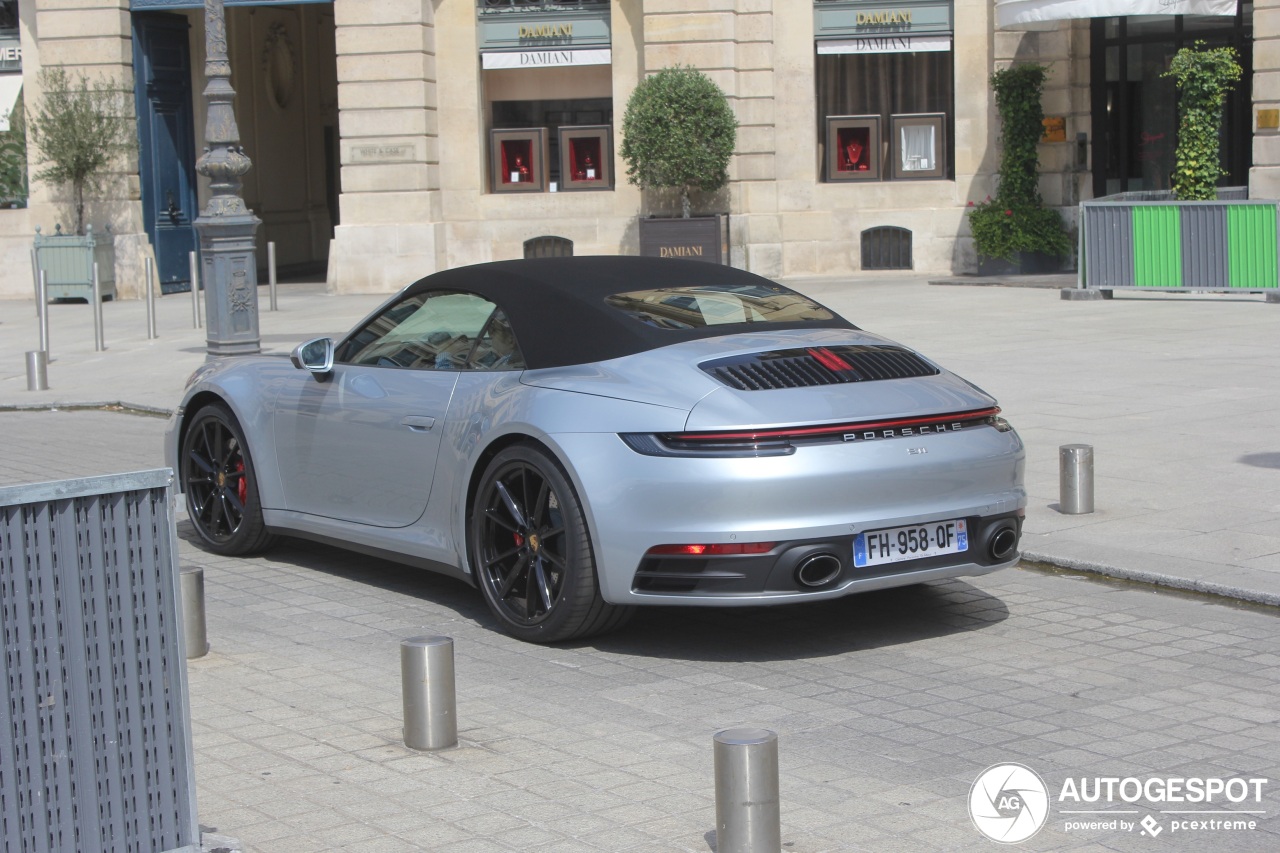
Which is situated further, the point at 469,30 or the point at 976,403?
the point at 469,30

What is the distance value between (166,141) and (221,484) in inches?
795

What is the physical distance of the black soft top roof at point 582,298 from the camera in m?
6.62

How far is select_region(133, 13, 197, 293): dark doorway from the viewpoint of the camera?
2675cm

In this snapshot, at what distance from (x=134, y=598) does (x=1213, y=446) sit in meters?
7.56

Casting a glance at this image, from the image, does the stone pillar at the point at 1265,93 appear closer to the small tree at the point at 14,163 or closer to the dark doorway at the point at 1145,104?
the dark doorway at the point at 1145,104

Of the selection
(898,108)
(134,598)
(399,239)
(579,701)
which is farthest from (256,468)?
(898,108)

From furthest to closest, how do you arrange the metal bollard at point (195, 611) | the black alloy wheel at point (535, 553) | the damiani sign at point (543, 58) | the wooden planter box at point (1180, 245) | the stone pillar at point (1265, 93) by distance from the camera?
the damiani sign at point (543, 58) → the stone pillar at point (1265, 93) → the wooden planter box at point (1180, 245) → the metal bollard at point (195, 611) → the black alloy wheel at point (535, 553)

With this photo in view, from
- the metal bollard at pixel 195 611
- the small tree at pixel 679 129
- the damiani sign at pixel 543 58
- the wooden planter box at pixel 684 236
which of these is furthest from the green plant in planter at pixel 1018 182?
the metal bollard at pixel 195 611

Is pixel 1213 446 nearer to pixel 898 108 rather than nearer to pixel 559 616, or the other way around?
pixel 559 616

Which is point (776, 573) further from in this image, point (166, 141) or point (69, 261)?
point (166, 141)

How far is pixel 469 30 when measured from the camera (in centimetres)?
2608

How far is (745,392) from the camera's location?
6.11 meters

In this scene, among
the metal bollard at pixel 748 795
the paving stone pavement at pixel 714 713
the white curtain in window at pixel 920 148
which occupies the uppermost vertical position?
→ the white curtain in window at pixel 920 148

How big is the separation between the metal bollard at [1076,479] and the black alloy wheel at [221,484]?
3.88 m
